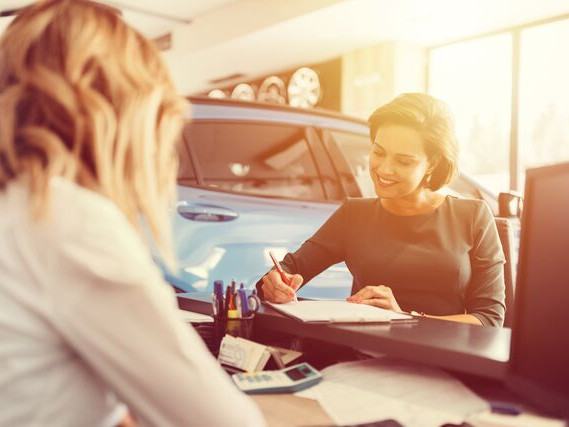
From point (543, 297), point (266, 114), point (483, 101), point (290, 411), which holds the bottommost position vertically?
point (290, 411)

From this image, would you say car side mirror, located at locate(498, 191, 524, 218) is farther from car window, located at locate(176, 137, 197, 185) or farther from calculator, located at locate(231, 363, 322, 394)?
calculator, located at locate(231, 363, 322, 394)

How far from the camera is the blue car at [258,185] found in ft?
8.61

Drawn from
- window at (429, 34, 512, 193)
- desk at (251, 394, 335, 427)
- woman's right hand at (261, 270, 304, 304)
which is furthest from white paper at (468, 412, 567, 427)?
window at (429, 34, 512, 193)

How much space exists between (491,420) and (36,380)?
2.11 feet

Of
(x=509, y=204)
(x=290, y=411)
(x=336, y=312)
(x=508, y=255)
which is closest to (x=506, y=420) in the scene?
(x=290, y=411)

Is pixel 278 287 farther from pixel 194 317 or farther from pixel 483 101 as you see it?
pixel 483 101

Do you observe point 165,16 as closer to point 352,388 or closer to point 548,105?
point 548,105

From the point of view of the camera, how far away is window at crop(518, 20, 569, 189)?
6047mm

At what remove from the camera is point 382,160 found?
2000mm

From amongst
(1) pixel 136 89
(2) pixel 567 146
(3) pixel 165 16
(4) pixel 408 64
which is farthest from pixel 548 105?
(1) pixel 136 89

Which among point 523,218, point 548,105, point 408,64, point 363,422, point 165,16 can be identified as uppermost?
point 165,16

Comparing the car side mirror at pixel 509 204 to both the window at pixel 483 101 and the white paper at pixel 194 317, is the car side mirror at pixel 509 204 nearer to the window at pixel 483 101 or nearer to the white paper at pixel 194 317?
the white paper at pixel 194 317

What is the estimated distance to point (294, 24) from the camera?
266 inches

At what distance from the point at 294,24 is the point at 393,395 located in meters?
6.05
